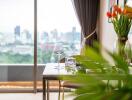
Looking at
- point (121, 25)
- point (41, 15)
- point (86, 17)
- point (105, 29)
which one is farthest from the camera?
point (41, 15)

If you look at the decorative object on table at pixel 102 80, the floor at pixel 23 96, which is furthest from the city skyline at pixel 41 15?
the decorative object on table at pixel 102 80

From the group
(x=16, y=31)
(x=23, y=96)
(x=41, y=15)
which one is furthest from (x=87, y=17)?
(x=23, y=96)

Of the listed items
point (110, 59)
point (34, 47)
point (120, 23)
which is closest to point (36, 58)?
point (34, 47)

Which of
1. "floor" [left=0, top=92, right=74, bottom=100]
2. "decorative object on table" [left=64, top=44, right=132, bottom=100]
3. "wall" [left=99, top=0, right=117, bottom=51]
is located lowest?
"floor" [left=0, top=92, right=74, bottom=100]

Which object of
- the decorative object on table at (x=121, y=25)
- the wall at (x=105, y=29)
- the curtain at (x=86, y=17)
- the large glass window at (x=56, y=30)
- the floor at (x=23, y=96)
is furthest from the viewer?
the large glass window at (x=56, y=30)

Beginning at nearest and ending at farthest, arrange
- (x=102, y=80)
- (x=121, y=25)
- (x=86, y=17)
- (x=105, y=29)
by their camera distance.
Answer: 1. (x=102, y=80)
2. (x=121, y=25)
3. (x=105, y=29)
4. (x=86, y=17)

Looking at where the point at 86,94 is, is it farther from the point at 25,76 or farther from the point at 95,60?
the point at 25,76

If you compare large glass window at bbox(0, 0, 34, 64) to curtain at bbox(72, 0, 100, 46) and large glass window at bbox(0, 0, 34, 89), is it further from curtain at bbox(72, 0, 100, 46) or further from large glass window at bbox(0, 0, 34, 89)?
curtain at bbox(72, 0, 100, 46)

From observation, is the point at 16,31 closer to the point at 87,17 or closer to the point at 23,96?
the point at 23,96

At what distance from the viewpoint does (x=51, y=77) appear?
301 centimetres

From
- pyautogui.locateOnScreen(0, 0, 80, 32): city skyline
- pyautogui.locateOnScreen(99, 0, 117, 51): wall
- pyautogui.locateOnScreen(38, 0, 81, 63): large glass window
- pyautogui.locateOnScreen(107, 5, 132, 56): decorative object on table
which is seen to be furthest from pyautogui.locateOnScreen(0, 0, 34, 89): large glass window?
pyautogui.locateOnScreen(107, 5, 132, 56): decorative object on table

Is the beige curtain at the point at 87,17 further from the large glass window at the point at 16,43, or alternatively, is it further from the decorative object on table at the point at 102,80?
the decorative object on table at the point at 102,80

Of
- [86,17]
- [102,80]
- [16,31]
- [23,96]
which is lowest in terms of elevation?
[23,96]

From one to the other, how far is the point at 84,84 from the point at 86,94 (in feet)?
0.10
